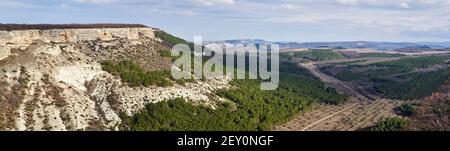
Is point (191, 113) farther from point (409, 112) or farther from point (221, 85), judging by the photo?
point (409, 112)

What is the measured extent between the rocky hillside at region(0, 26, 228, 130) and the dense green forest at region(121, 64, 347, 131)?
1.86m

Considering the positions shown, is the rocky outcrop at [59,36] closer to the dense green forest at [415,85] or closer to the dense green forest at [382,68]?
the dense green forest at [415,85]

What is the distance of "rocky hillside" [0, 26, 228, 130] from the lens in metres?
59.5

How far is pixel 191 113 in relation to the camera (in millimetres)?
68938


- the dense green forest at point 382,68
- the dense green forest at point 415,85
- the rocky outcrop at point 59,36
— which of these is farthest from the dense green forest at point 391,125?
the dense green forest at point 382,68

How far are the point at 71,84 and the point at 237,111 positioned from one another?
20.5 meters

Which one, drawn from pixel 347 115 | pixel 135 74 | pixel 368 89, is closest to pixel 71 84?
pixel 135 74

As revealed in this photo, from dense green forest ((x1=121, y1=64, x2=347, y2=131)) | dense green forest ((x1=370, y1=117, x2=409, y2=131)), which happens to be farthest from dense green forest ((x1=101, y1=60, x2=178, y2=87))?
dense green forest ((x1=370, y1=117, x2=409, y2=131))

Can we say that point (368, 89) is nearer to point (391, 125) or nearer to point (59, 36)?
point (391, 125)

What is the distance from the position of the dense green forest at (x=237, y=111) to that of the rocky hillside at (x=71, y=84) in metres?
1.86

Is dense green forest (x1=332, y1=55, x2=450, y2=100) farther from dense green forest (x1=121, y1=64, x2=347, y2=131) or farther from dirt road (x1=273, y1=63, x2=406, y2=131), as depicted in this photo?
dense green forest (x1=121, y1=64, x2=347, y2=131)

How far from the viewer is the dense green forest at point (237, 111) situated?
65.1m

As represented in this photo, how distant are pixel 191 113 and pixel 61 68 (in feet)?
51.2

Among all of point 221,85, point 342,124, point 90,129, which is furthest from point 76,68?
point 342,124
